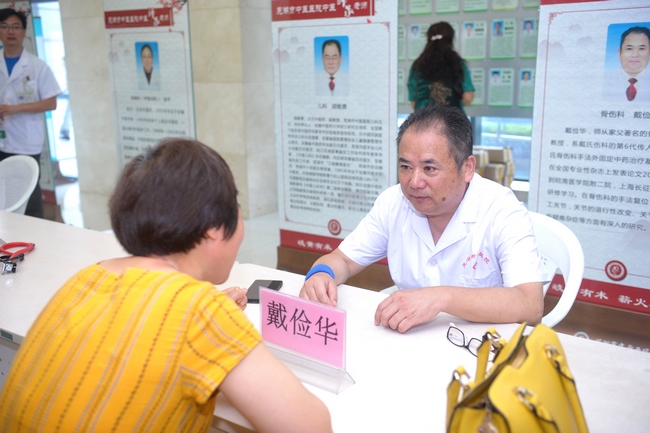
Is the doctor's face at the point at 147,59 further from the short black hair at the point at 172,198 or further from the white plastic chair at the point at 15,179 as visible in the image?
the short black hair at the point at 172,198

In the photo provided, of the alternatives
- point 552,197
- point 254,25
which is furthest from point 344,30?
point 254,25

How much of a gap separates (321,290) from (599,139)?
1.58 meters

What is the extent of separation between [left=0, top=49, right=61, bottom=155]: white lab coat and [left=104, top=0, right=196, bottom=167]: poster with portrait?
19.6 inches

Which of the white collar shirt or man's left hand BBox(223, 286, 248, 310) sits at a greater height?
the white collar shirt

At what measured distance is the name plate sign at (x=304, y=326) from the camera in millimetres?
1357

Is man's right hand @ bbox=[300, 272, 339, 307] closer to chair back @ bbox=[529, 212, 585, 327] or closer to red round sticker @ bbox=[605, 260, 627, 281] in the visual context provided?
chair back @ bbox=[529, 212, 585, 327]

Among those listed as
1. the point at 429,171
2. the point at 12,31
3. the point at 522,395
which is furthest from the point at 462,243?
the point at 12,31

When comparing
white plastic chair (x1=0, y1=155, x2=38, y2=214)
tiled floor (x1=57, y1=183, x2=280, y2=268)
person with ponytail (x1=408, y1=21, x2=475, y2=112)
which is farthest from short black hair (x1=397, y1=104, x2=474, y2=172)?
tiled floor (x1=57, y1=183, x2=280, y2=268)

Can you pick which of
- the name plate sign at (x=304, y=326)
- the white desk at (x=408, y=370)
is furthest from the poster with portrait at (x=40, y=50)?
the name plate sign at (x=304, y=326)

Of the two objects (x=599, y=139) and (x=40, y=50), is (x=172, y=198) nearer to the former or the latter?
(x=599, y=139)

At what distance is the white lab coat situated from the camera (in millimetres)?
4488

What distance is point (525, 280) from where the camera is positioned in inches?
68.2

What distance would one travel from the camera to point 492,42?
17.3 feet

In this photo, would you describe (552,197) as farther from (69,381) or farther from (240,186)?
(240,186)
